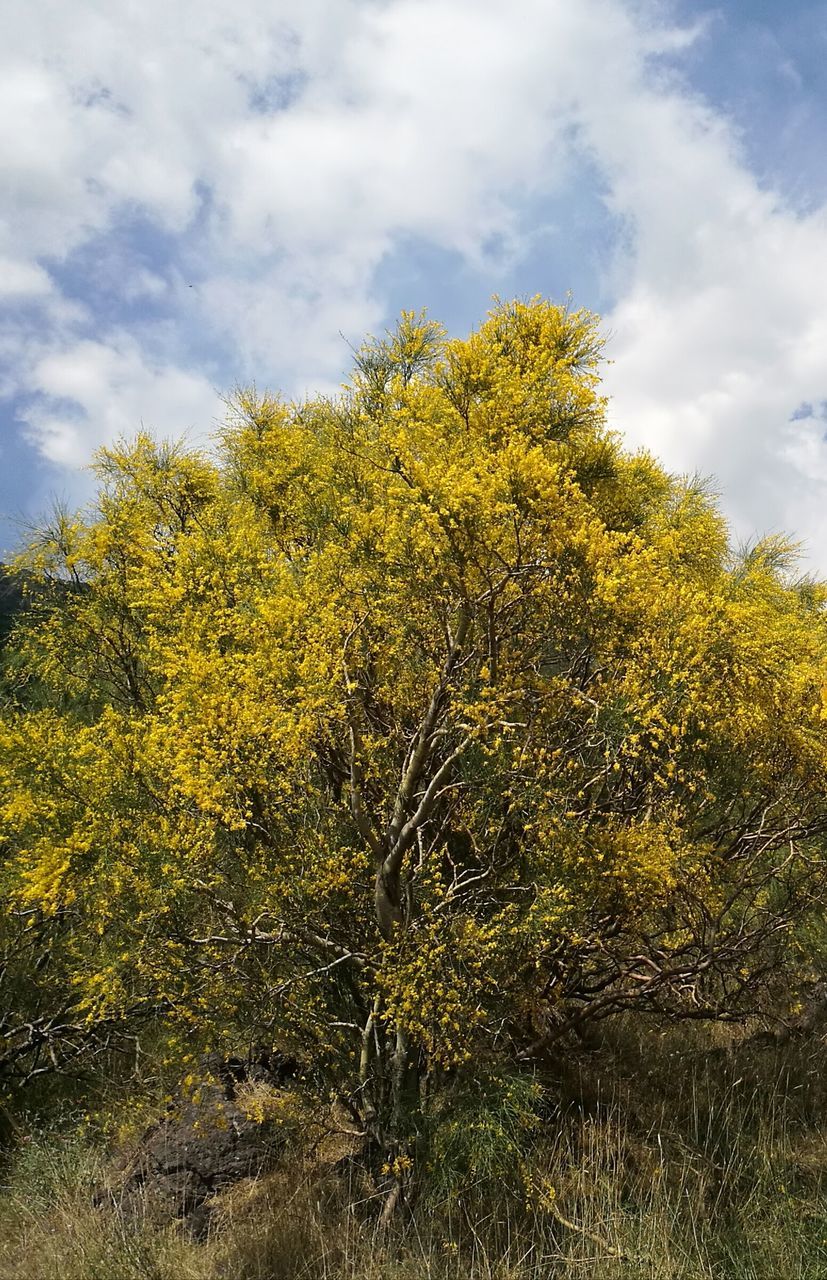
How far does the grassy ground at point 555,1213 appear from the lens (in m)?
4.66

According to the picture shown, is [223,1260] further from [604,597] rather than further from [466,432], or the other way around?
[466,432]

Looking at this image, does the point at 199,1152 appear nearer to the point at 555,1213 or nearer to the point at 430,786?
the point at 555,1213

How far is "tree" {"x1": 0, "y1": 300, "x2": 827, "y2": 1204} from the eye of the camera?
5105mm

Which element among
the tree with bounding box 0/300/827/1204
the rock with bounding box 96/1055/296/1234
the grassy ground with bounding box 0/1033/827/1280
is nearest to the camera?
the grassy ground with bounding box 0/1033/827/1280

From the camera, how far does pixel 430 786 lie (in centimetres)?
527

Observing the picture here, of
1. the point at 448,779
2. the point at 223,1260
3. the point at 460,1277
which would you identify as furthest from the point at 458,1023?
the point at 223,1260

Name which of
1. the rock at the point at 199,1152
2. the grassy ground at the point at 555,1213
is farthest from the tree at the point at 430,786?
the rock at the point at 199,1152

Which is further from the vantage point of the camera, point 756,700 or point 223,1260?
point 756,700

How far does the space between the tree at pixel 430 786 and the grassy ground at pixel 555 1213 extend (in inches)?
23.0

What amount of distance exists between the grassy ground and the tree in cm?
58

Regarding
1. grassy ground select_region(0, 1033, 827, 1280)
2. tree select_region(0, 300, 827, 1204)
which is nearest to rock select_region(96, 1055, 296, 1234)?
grassy ground select_region(0, 1033, 827, 1280)

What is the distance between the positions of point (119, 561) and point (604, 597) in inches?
273

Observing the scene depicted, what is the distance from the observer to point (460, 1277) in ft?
15.0

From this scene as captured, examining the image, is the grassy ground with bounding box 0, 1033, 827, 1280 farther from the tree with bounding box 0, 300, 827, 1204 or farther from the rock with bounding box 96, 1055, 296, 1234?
the tree with bounding box 0, 300, 827, 1204
